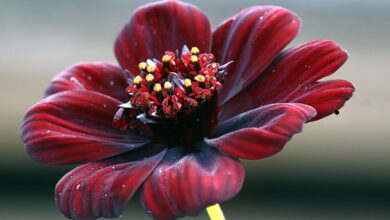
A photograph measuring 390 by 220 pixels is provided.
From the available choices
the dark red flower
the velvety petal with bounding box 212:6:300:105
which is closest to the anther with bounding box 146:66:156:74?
the dark red flower

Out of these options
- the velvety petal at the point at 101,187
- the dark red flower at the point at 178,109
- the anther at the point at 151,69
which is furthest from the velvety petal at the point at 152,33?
the velvety petal at the point at 101,187

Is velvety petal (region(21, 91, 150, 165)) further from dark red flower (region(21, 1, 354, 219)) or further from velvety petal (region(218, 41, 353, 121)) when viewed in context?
velvety petal (region(218, 41, 353, 121))

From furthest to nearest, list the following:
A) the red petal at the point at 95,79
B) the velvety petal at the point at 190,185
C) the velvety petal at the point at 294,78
Answer: the red petal at the point at 95,79, the velvety petal at the point at 294,78, the velvety petal at the point at 190,185

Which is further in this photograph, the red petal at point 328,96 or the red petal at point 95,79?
the red petal at point 95,79

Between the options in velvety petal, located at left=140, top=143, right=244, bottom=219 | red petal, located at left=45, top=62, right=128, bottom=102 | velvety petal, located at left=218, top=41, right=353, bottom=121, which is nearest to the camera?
velvety petal, located at left=140, top=143, right=244, bottom=219

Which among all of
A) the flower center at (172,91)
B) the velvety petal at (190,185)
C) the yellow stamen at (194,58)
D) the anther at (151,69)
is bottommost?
the velvety petal at (190,185)

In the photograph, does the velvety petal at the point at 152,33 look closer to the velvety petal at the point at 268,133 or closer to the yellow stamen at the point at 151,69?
the yellow stamen at the point at 151,69
